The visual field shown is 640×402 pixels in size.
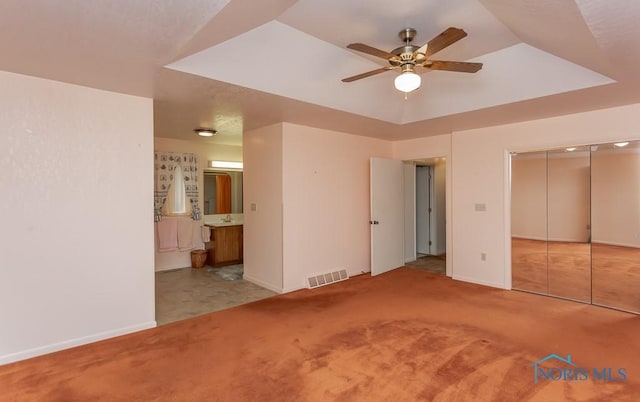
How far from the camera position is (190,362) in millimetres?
2574

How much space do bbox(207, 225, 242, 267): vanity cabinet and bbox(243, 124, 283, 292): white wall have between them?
43.4 inches

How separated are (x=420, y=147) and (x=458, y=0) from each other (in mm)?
3328

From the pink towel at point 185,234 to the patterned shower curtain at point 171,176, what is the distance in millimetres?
194

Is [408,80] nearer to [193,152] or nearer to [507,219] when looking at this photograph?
[507,219]

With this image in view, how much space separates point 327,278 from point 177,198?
3118mm

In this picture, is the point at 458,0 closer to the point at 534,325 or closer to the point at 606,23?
the point at 606,23

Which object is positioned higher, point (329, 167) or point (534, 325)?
point (329, 167)

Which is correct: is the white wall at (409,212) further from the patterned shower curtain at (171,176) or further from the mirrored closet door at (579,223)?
the patterned shower curtain at (171,176)

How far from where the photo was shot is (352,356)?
2646 millimetres

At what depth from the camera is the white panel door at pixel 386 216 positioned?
523cm

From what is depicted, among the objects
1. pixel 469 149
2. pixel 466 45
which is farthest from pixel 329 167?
pixel 466 45

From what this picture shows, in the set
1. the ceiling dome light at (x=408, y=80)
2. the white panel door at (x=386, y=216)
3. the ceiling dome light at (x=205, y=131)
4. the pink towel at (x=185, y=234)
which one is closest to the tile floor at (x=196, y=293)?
the pink towel at (x=185, y=234)

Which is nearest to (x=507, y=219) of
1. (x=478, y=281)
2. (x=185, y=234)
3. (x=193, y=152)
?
(x=478, y=281)

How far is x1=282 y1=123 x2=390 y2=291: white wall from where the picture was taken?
4457 millimetres
